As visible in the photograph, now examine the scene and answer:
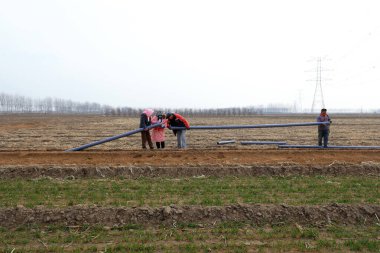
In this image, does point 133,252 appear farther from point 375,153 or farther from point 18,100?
point 18,100

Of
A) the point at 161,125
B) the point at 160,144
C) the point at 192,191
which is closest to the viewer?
the point at 192,191

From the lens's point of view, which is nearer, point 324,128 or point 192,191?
point 192,191

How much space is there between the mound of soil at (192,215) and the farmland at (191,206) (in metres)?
0.02

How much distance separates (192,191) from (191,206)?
136 centimetres

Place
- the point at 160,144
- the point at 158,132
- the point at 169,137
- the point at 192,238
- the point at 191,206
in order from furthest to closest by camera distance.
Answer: the point at 169,137
the point at 160,144
the point at 158,132
the point at 191,206
the point at 192,238

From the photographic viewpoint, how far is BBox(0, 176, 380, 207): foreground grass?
23.0 ft

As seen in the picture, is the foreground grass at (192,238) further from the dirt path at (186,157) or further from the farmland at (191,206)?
the dirt path at (186,157)

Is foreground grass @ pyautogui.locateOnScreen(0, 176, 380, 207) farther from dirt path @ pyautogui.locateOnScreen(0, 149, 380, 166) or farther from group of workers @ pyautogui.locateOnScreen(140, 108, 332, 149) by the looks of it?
group of workers @ pyautogui.locateOnScreen(140, 108, 332, 149)

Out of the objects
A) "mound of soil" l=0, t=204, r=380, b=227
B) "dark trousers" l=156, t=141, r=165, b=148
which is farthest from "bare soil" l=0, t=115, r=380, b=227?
"dark trousers" l=156, t=141, r=165, b=148

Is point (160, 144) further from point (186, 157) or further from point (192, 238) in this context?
point (192, 238)

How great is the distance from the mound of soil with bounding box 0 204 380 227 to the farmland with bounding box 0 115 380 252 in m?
0.02

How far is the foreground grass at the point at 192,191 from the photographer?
7.00m

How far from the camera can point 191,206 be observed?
21.2ft

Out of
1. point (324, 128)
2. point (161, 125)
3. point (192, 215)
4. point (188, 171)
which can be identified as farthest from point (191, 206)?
point (324, 128)
